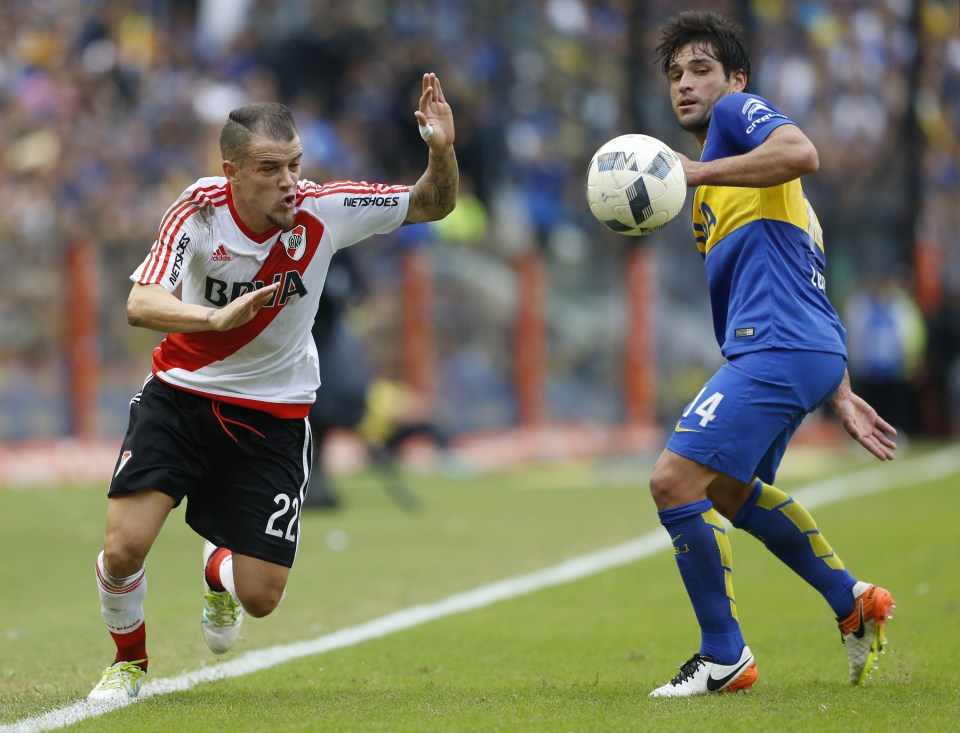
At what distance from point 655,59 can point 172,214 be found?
2003 millimetres

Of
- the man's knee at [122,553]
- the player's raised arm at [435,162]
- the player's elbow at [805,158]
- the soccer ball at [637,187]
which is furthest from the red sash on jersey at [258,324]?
the player's elbow at [805,158]

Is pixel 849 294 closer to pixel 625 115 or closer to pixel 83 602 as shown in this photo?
pixel 625 115

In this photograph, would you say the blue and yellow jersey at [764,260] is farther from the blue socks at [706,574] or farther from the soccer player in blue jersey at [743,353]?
the blue socks at [706,574]

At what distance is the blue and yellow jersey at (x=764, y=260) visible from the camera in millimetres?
5391

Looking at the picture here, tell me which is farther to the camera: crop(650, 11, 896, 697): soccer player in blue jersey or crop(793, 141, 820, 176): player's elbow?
crop(650, 11, 896, 697): soccer player in blue jersey

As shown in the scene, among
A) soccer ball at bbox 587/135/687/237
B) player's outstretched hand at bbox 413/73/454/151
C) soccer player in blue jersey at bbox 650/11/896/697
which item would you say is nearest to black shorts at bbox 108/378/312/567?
player's outstretched hand at bbox 413/73/454/151

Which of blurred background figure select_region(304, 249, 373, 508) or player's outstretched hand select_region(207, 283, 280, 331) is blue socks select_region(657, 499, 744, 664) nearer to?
player's outstretched hand select_region(207, 283, 280, 331)

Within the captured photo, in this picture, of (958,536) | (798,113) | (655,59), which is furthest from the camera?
(798,113)

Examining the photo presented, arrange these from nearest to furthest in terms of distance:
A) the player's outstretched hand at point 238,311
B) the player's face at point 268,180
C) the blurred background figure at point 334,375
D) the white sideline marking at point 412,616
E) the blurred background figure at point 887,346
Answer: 1. the player's outstretched hand at point 238,311
2. the white sideline marking at point 412,616
3. the player's face at point 268,180
4. the blurred background figure at point 334,375
5. the blurred background figure at point 887,346

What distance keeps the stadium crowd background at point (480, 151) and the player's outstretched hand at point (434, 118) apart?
458 inches

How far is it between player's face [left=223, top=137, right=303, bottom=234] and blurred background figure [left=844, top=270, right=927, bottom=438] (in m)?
18.1

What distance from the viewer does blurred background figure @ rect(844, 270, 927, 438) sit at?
22.8 metres

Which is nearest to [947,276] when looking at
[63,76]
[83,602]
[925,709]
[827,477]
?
[827,477]

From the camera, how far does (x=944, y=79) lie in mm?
24984
